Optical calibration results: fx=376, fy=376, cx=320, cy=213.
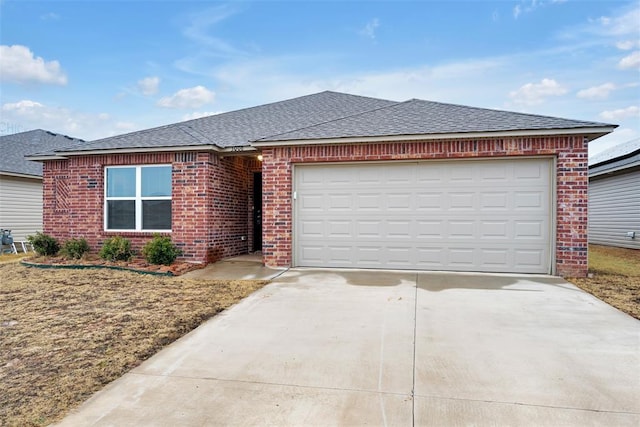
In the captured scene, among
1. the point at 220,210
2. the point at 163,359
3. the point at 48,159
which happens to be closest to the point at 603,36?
the point at 220,210

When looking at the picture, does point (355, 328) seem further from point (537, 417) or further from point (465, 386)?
point (537, 417)

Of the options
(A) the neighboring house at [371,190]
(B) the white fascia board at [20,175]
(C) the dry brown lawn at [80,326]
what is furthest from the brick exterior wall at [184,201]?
(B) the white fascia board at [20,175]

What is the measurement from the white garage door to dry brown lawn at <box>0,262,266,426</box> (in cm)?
244

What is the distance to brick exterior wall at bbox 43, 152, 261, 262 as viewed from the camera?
9086mm

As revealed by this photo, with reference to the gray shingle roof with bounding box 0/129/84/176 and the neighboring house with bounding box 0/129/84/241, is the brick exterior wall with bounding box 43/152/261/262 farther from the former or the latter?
the neighboring house with bounding box 0/129/84/241

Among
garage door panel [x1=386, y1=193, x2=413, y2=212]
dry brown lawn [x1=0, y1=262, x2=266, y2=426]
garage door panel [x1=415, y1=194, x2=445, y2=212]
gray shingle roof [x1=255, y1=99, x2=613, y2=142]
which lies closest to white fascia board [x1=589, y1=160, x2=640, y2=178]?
gray shingle roof [x1=255, y1=99, x2=613, y2=142]

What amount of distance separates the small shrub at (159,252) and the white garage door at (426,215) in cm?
287

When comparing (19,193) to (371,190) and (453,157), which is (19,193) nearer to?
(371,190)

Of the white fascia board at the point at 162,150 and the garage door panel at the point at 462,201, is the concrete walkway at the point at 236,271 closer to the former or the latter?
the white fascia board at the point at 162,150

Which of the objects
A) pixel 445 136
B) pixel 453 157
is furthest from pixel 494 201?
pixel 445 136

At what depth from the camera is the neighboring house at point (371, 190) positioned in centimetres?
752

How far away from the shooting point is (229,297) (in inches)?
236

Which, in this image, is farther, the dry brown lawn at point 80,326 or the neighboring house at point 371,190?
the neighboring house at point 371,190

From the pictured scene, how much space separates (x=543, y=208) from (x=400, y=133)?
3255 millimetres
